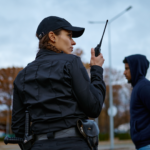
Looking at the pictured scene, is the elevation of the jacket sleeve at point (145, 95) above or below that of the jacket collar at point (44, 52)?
below

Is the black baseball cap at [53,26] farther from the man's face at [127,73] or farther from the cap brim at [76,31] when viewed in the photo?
the man's face at [127,73]

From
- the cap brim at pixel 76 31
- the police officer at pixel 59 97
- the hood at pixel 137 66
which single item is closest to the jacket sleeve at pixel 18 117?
the police officer at pixel 59 97

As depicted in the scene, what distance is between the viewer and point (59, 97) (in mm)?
1751

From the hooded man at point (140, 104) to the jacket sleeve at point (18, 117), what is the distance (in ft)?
5.55

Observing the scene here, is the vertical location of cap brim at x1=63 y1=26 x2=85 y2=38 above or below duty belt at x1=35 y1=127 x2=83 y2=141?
above

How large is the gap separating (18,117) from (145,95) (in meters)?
1.81

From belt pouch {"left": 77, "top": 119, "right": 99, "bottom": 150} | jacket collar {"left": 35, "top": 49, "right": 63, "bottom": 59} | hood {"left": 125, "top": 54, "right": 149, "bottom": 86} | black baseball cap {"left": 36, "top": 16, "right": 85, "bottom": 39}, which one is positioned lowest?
belt pouch {"left": 77, "top": 119, "right": 99, "bottom": 150}

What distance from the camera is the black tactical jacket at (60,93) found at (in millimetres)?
1741

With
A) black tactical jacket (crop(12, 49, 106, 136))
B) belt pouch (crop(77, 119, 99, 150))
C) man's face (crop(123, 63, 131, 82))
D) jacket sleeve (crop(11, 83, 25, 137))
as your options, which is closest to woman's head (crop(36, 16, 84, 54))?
black tactical jacket (crop(12, 49, 106, 136))

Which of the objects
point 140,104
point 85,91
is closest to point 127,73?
point 140,104

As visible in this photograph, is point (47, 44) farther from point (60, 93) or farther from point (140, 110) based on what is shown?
point (140, 110)

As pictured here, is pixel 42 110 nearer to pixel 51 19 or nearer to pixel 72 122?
pixel 72 122

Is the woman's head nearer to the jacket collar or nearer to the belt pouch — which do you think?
the jacket collar

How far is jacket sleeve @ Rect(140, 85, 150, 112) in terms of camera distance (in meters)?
3.14
